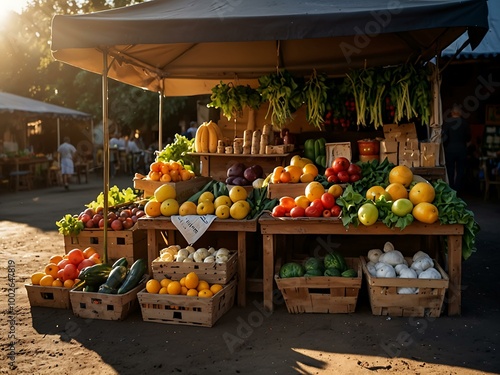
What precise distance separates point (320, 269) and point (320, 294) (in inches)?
10.6

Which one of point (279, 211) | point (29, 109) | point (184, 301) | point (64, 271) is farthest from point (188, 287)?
point (29, 109)

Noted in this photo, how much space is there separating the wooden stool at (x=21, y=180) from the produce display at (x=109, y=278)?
45.7ft

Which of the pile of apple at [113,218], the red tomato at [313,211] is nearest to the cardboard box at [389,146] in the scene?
the red tomato at [313,211]

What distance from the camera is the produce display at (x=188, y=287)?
17.1 ft

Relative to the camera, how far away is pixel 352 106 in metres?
7.23

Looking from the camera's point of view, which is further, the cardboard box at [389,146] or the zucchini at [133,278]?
the cardboard box at [389,146]

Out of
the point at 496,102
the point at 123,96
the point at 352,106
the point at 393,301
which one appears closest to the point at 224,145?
the point at 352,106

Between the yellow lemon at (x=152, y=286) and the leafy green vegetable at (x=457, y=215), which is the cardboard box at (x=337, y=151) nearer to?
the leafy green vegetable at (x=457, y=215)

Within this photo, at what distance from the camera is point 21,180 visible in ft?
64.6

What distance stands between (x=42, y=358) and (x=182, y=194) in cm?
272

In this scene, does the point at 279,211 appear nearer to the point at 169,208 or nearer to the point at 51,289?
the point at 169,208

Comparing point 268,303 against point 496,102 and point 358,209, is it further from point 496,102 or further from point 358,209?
point 496,102

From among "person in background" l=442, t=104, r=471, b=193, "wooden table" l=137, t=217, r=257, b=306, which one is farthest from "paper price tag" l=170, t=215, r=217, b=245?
"person in background" l=442, t=104, r=471, b=193

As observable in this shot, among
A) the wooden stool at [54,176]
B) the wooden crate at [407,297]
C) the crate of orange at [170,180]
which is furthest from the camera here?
the wooden stool at [54,176]
